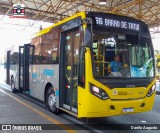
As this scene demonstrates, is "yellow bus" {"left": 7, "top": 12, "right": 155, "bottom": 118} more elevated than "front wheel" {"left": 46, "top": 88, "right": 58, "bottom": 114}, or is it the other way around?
Answer: "yellow bus" {"left": 7, "top": 12, "right": 155, "bottom": 118}

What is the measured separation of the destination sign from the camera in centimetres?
637

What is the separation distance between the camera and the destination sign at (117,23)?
6.37 metres

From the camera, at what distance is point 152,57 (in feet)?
22.9

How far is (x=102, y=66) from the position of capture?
6.21m

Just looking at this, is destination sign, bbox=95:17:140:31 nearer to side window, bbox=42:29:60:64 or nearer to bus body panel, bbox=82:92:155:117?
bus body panel, bbox=82:92:155:117

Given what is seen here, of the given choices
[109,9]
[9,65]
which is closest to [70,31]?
[9,65]

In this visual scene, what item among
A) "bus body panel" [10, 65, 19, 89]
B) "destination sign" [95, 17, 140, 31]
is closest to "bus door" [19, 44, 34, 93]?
"bus body panel" [10, 65, 19, 89]

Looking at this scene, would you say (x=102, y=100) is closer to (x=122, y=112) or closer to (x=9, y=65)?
(x=122, y=112)

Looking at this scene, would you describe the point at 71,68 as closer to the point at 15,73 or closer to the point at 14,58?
the point at 15,73

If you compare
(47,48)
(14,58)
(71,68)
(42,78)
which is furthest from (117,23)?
(14,58)

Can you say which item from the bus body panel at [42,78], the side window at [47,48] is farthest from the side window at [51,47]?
the bus body panel at [42,78]

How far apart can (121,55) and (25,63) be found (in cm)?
659

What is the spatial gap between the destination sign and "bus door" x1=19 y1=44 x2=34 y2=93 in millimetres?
5086

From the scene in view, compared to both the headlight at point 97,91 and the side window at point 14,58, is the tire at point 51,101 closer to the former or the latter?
the headlight at point 97,91
